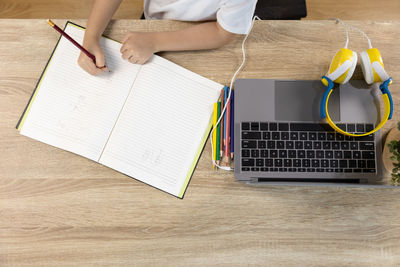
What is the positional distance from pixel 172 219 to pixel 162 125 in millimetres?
215

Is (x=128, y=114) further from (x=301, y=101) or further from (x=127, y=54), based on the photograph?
(x=301, y=101)

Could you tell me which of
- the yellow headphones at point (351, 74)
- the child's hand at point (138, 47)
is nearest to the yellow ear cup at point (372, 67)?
the yellow headphones at point (351, 74)

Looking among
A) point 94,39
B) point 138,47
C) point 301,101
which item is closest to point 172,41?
point 138,47

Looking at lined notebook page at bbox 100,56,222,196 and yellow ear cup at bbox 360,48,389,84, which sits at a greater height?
yellow ear cup at bbox 360,48,389,84

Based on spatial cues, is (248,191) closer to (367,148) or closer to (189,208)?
(189,208)

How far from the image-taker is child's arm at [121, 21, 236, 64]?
0.69 metres

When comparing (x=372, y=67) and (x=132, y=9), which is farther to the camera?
(x=132, y=9)

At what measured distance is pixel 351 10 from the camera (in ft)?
4.39

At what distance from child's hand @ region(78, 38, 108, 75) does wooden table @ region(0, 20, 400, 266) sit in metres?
0.20

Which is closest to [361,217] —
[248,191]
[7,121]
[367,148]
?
[367,148]

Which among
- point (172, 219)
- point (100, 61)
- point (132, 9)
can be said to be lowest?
point (172, 219)

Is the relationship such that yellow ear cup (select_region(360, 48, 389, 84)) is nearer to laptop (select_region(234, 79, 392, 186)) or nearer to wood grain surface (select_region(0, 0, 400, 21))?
laptop (select_region(234, 79, 392, 186))

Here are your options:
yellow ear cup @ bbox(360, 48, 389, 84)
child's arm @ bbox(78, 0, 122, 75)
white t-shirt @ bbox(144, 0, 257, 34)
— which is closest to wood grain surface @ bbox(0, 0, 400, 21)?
white t-shirt @ bbox(144, 0, 257, 34)

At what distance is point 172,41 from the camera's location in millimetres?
702
